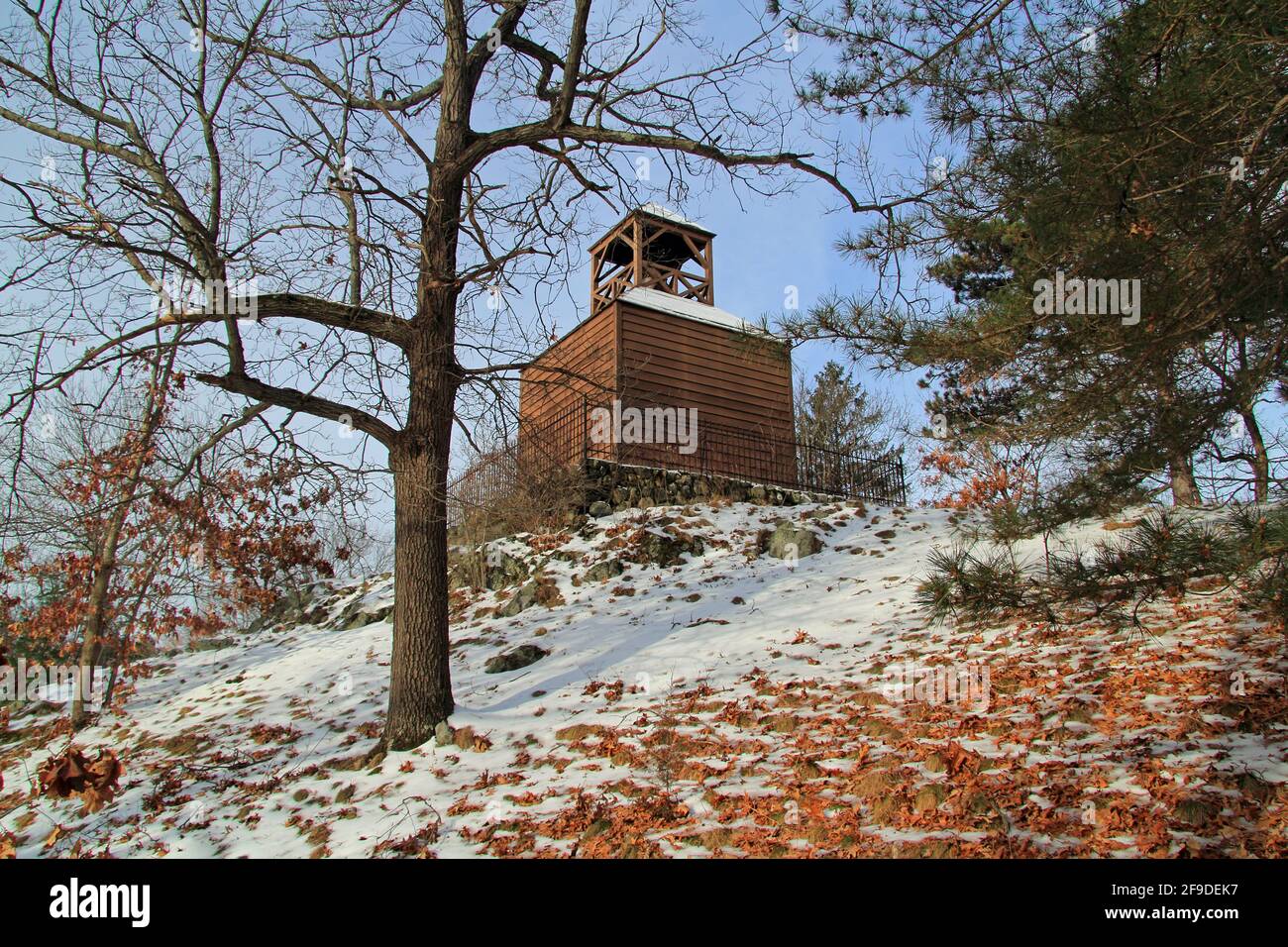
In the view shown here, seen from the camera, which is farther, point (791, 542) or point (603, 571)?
point (791, 542)

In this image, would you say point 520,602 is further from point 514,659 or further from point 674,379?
point 674,379

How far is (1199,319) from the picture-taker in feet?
12.5

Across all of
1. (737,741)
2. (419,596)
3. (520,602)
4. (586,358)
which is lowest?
(737,741)

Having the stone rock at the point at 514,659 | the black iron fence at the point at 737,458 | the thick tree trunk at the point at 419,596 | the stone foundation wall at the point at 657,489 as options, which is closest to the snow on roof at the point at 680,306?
the black iron fence at the point at 737,458

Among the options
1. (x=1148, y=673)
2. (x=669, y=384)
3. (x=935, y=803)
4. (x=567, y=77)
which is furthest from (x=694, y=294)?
(x=935, y=803)

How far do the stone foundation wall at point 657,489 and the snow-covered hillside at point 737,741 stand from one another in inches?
141

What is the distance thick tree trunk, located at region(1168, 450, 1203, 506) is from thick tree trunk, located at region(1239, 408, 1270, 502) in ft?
0.92

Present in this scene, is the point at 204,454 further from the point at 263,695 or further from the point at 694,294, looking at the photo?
the point at 694,294

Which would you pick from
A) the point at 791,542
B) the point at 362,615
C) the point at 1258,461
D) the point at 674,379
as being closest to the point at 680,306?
the point at 674,379

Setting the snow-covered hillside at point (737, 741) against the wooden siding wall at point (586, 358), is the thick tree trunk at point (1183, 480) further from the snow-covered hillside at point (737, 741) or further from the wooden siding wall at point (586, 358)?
the wooden siding wall at point (586, 358)

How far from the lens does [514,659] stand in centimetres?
870

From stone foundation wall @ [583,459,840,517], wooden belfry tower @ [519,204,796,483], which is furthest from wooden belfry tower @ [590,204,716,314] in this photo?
stone foundation wall @ [583,459,840,517]

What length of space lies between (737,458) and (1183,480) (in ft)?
40.3

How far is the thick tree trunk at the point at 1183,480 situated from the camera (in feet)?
13.0
